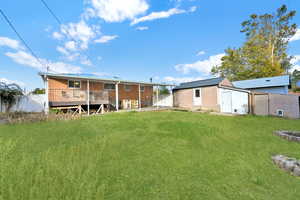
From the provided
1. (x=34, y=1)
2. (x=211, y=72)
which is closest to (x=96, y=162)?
(x=34, y=1)

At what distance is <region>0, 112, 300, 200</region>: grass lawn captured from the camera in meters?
1.87

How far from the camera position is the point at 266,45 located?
1973 centimetres

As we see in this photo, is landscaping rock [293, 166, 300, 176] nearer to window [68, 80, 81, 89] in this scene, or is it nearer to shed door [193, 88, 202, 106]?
shed door [193, 88, 202, 106]

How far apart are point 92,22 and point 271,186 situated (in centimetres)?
1131

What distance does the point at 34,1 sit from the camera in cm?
590

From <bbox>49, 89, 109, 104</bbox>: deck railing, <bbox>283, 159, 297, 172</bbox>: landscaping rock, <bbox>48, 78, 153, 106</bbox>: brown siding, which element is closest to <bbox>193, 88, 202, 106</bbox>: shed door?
<bbox>48, 78, 153, 106</bbox>: brown siding

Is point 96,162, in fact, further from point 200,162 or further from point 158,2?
point 158,2

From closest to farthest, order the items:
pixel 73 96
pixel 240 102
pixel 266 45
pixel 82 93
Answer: pixel 73 96 < pixel 82 93 < pixel 240 102 < pixel 266 45

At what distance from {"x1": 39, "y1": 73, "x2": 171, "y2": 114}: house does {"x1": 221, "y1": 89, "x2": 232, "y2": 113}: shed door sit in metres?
6.24

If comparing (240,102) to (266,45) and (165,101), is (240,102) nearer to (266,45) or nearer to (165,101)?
(165,101)

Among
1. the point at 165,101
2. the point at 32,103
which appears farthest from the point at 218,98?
the point at 32,103

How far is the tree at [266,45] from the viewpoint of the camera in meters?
18.5

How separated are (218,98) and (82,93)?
11285 mm

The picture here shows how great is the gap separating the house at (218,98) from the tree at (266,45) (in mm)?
11201
